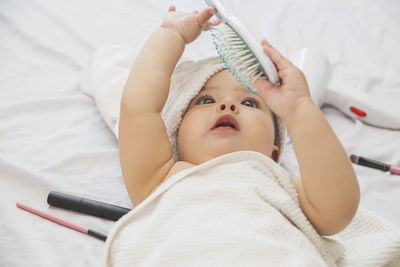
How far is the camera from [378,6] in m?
1.51

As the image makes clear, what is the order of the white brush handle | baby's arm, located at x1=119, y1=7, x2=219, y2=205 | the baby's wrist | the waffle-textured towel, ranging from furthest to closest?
the white brush handle, the baby's wrist, baby's arm, located at x1=119, y1=7, x2=219, y2=205, the waffle-textured towel

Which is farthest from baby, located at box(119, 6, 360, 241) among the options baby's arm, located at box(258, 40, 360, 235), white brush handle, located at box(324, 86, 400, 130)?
white brush handle, located at box(324, 86, 400, 130)

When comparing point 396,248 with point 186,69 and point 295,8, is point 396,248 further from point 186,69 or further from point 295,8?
point 295,8

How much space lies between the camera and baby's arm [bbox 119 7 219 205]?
814 millimetres

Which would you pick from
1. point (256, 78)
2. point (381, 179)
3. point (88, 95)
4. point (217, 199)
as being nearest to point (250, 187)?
point (217, 199)

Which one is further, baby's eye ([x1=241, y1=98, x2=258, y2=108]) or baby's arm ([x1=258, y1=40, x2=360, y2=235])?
baby's eye ([x1=241, y1=98, x2=258, y2=108])

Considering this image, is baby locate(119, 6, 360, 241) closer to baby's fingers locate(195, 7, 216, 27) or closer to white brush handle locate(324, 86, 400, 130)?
baby's fingers locate(195, 7, 216, 27)

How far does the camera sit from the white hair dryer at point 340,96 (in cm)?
113

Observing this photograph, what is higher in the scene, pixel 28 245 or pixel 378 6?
pixel 378 6

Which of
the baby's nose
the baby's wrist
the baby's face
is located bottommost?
the baby's face

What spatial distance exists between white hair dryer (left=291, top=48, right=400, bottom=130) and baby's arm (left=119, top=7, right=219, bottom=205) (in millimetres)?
380

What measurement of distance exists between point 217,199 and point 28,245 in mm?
341

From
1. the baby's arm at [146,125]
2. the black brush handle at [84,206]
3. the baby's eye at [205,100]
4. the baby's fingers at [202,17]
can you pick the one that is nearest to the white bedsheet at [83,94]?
the black brush handle at [84,206]

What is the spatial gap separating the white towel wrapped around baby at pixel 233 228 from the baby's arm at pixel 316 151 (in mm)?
51
